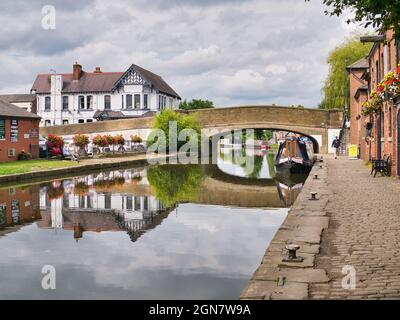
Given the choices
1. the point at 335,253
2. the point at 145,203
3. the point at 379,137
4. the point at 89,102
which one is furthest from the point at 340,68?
the point at 335,253

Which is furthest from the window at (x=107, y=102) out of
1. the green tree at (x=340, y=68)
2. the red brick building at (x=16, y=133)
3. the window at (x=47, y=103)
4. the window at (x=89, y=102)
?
the red brick building at (x=16, y=133)

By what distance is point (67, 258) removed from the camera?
7.29 meters

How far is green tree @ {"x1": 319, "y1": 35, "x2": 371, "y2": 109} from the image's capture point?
142 feet

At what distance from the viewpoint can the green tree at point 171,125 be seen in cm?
4062

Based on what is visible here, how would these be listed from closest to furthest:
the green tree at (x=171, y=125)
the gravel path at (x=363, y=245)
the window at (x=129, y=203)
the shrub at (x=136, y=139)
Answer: the gravel path at (x=363, y=245) < the window at (x=129, y=203) < the green tree at (x=171, y=125) < the shrub at (x=136, y=139)

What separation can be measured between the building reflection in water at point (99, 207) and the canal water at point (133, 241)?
0.08 ft

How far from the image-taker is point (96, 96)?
54.3 m

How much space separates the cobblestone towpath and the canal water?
2.12ft

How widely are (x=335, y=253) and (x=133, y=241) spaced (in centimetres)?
364

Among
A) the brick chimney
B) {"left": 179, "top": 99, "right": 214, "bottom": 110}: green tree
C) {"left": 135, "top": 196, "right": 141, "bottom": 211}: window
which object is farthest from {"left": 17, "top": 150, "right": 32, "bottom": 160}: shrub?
{"left": 179, "top": 99, "right": 214, "bottom": 110}: green tree

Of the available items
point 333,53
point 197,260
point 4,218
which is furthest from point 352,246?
point 333,53

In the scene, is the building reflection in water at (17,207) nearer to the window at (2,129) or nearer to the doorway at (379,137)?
the window at (2,129)

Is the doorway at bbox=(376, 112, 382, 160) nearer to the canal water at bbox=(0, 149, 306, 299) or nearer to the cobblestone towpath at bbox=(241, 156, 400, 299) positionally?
the canal water at bbox=(0, 149, 306, 299)

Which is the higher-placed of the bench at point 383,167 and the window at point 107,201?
the bench at point 383,167
